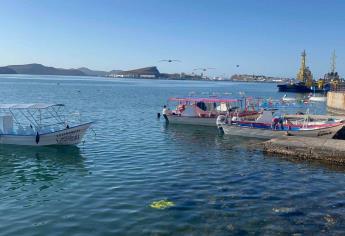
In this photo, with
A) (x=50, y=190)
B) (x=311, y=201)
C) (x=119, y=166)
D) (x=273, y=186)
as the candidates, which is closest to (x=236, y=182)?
(x=273, y=186)

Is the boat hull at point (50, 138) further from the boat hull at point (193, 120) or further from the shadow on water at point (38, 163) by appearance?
the boat hull at point (193, 120)

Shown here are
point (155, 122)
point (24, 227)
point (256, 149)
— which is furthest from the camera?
point (155, 122)

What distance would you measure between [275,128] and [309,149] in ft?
31.3

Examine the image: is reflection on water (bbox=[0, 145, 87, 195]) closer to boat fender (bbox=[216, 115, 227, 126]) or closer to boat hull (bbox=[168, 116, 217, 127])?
boat fender (bbox=[216, 115, 227, 126])

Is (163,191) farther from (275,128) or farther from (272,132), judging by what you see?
(275,128)

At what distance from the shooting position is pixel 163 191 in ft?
62.2

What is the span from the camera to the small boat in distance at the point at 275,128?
33906mm

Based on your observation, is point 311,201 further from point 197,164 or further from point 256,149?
point 256,149

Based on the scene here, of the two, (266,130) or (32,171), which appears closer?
(32,171)

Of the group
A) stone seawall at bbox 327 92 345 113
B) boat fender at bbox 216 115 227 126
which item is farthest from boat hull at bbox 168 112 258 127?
stone seawall at bbox 327 92 345 113

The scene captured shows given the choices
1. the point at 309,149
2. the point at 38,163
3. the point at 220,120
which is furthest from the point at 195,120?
the point at 38,163

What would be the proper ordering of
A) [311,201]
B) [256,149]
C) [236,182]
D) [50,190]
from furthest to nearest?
[256,149]
[236,182]
[50,190]
[311,201]

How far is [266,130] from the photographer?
1438 inches

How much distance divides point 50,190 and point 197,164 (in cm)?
992
